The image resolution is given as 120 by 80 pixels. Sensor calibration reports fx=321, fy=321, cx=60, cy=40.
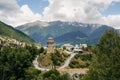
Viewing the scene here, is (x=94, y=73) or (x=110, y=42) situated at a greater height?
(x=110, y=42)

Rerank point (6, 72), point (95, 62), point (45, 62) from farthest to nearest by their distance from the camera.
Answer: point (45, 62) → point (6, 72) → point (95, 62)

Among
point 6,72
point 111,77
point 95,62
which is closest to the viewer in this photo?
point 111,77

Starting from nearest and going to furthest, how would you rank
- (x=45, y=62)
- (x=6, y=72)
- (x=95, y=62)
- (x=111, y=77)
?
(x=111, y=77), (x=95, y=62), (x=6, y=72), (x=45, y=62)

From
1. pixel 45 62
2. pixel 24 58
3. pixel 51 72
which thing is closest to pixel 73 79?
pixel 51 72

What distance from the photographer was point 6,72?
302 feet

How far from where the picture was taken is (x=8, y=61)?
3814 inches

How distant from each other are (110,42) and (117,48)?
180 centimetres

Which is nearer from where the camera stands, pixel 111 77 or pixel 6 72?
pixel 111 77

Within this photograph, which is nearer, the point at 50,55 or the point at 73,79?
the point at 73,79

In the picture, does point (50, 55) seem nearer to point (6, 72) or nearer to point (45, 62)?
point (45, 62)

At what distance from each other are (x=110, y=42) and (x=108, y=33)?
181 centimetres

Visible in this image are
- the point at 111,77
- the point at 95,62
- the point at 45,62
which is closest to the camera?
the point at 111,77

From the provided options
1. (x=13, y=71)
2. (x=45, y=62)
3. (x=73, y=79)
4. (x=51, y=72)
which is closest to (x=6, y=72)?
(x=13, y=71)

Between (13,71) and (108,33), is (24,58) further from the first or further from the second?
(108,33)
